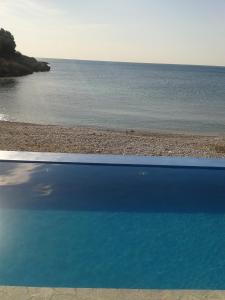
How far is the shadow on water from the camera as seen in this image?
17.1ft

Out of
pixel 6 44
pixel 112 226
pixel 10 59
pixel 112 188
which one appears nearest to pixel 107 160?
pixel 112 188

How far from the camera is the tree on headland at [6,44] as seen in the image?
62891 mm

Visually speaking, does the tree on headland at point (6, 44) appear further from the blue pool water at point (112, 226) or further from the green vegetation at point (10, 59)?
the blue pool water at point (112, 226)

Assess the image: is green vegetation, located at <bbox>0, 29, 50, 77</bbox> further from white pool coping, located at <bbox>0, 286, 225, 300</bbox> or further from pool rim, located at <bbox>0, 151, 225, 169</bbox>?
white pool coping, located at <bbox>0, 286, 225, 300</bbox>

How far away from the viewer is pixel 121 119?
2423 centimetres

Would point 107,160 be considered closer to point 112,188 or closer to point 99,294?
point 112,188

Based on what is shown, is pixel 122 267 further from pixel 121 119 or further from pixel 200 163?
pixel 121 119

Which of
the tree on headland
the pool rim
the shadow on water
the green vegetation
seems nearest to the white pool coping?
the shadow on water

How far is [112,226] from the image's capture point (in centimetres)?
474

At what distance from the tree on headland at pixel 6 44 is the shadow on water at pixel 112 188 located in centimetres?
6056

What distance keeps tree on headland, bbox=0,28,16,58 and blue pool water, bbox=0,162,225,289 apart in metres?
60.8

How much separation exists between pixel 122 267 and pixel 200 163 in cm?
272

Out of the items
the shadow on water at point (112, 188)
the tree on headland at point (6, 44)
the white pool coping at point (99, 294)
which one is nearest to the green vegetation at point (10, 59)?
the tree on headland at point (6, 44)

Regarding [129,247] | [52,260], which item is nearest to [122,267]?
[129,247]
